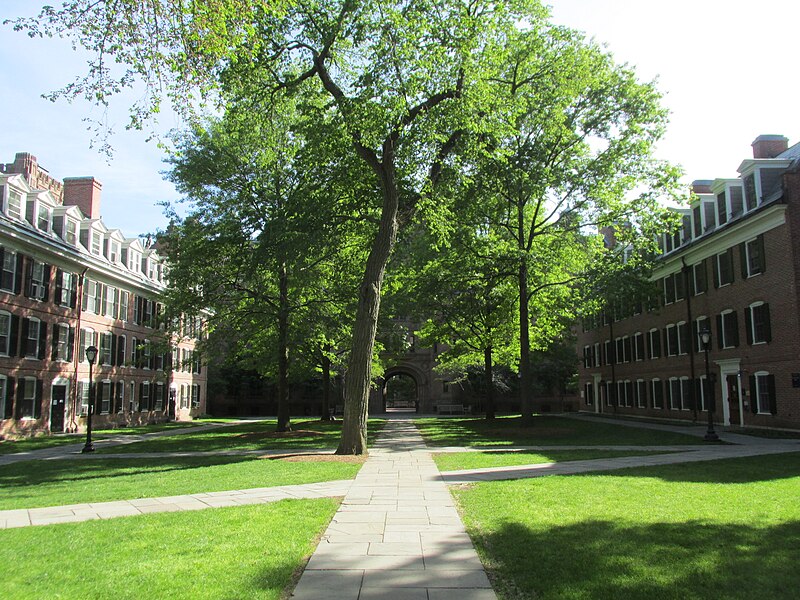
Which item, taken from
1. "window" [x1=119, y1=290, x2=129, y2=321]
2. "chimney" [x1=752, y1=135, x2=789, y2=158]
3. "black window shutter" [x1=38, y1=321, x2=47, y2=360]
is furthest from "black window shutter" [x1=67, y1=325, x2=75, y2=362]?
"chimney" [x1=752, y1=135, x2=789, y2=158]

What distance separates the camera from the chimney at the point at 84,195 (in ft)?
→ 122

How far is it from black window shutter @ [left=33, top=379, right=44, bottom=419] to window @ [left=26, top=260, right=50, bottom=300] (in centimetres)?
406

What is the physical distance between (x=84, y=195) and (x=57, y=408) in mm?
13480

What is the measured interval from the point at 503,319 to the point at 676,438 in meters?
12.0

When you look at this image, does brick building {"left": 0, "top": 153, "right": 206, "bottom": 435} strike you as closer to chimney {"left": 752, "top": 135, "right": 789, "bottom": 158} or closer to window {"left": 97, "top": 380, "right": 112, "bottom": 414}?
window {"left": 97, "top": 380, "right": 112, "bottom": 414}

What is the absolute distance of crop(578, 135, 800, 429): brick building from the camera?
23203mm

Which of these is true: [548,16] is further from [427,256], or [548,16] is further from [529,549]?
[529,549]

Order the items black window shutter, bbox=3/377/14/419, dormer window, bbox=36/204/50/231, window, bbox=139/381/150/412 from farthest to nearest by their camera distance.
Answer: window, bbox=139/381/150/412
dormer window, bbox=36/204/50/231
black window shutter, bbox=3/377/14/419

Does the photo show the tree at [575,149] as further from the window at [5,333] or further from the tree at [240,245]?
the window at [5,333]

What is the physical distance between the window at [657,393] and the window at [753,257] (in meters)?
11.2

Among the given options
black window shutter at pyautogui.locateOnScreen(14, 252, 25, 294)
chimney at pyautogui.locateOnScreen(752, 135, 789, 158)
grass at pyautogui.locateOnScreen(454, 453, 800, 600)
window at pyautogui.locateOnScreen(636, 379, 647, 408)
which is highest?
chimney at pyautogui.locateOnScreen(752, 135, 789, 158)

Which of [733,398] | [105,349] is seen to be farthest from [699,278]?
[105,349]

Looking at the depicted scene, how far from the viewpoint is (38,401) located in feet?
95.9

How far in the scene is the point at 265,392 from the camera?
6256 centimetres
